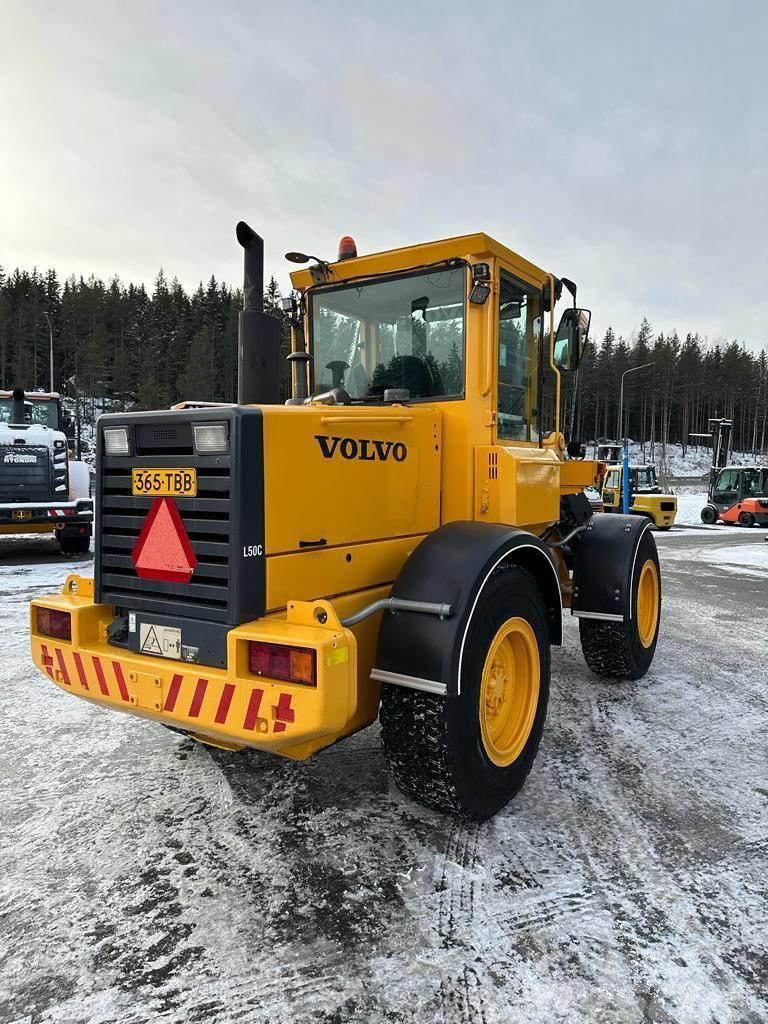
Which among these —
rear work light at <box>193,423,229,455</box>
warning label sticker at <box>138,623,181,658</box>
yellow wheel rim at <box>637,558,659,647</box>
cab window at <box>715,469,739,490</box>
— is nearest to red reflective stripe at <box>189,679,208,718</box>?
warning label sticker at <box>138,623,181,658</box>

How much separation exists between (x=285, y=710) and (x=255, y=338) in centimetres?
166

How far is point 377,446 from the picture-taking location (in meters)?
3.01

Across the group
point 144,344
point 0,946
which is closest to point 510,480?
point 0,946

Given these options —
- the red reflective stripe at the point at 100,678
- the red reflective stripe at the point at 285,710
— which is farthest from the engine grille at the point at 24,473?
the red reflective stripe at the point at 285,710

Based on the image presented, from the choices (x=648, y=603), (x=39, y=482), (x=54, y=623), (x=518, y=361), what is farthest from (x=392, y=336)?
(x=39, y=482)

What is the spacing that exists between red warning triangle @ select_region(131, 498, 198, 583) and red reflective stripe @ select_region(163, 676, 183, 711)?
1.27 ft

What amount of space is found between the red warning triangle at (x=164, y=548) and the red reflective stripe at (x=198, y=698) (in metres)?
0.42

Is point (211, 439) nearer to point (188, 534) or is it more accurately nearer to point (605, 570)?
point (188, 534)

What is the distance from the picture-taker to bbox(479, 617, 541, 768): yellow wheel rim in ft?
10.0

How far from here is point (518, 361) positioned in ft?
Answer: 12.9

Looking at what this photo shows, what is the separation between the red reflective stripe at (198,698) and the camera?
8.02ft

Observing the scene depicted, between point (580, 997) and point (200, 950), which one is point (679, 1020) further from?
point (200, 950)

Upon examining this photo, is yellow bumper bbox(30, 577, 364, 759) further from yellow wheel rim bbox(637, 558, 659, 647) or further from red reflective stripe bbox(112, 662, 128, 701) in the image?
yellow wheel rim bbox(637, 558, 659, 647)

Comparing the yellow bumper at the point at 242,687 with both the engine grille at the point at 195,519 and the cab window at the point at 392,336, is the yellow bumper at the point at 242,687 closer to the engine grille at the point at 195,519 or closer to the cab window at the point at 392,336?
the engine grille at the point at 195,519
